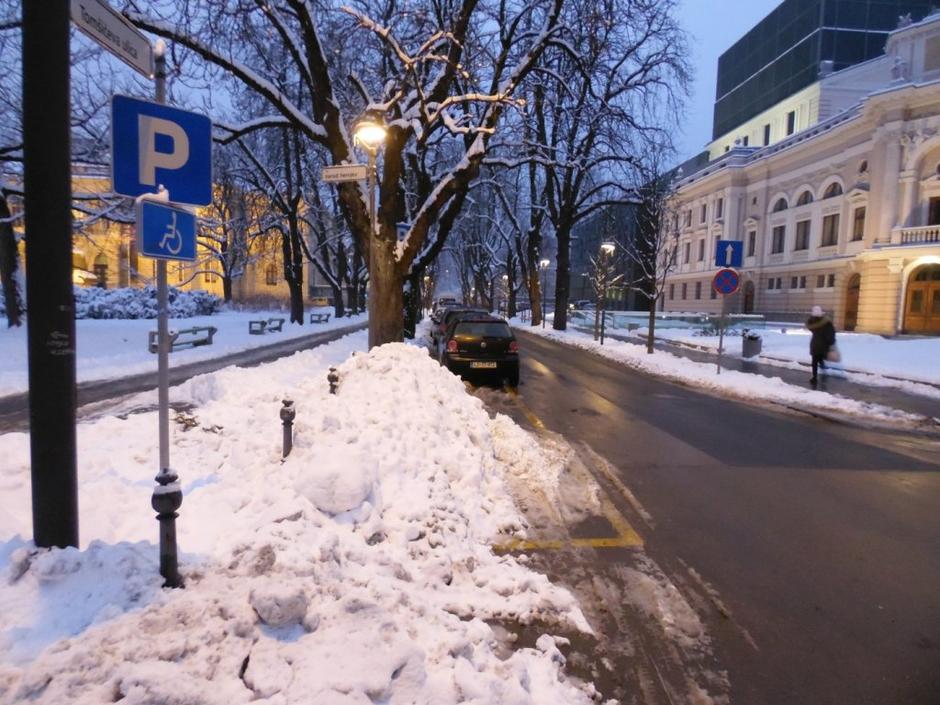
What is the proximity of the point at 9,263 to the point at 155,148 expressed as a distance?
24524 millimetres

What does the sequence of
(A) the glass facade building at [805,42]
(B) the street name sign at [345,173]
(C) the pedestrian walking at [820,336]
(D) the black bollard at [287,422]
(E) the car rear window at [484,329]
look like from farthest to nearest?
(A) the glass facade building at [805,42] → (C) the pedestrian walking at [820,336] → (E) the car rear window at [484,329] → (B) the street name sign at [345,173] → (D) the black bollard at [287,422]

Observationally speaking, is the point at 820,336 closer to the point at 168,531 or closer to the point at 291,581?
the point at 291,581

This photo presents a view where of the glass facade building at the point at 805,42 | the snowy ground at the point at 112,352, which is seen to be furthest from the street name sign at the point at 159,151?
the glass facade building at the point at 805,42

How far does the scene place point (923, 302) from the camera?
99.1 ft

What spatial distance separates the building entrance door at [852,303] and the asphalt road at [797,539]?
31225mm

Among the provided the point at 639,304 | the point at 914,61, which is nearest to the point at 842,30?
the point at 914,61

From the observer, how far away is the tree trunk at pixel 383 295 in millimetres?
12344

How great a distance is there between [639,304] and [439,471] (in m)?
67.7

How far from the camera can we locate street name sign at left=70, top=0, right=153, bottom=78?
3.01 metres

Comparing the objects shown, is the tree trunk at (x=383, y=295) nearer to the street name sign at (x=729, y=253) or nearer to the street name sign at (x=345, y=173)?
the street name sign at (x=345, y=173)

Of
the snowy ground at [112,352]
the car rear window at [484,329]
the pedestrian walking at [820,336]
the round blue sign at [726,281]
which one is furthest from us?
the pedestrian walking at [820,336]

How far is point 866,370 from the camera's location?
17.0 m

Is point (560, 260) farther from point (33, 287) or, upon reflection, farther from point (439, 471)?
point (33, 287)

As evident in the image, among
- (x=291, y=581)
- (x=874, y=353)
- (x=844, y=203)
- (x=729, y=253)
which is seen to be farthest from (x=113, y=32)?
(x=844, y=203)
